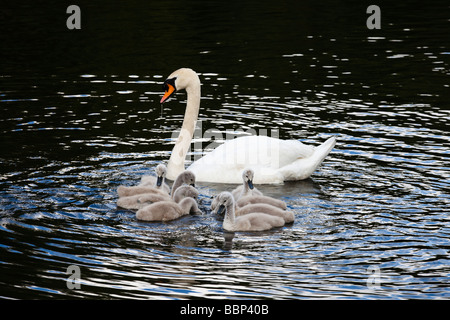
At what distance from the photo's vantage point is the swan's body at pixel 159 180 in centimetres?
1206

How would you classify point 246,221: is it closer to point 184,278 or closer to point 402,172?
point 184,278

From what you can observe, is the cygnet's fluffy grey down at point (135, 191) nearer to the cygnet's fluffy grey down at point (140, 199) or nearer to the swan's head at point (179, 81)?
the cygnet's fluffy grey down at point (140, 199)

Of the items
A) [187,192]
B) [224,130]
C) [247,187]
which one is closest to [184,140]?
[187,192]

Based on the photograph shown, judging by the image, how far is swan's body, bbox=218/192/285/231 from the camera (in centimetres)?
1084

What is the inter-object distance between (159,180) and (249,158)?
1647 mm

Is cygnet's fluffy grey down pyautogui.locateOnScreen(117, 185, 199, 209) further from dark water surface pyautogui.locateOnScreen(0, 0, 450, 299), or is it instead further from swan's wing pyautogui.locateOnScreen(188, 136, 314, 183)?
swan's wing pyautogui.locateOnScreen(188, 136, 314, 183)

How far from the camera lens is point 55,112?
17.3 metres

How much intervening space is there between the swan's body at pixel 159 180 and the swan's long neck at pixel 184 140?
74 cm

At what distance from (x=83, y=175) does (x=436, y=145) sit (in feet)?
18.9

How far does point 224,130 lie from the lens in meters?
16.0

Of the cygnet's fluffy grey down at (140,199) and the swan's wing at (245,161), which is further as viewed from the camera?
the swan's wing at (245,161)


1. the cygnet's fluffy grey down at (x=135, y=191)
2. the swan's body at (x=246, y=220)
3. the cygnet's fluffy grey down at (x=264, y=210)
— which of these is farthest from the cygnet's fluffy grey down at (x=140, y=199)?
the swan's body at (x=246, y=220)

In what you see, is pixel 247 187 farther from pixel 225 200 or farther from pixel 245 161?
pixel 245 161

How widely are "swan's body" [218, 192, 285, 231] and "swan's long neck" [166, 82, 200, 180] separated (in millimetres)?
Result: 2590
